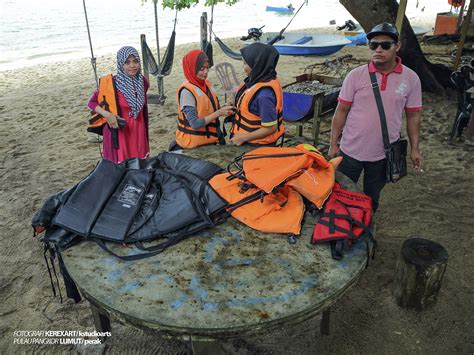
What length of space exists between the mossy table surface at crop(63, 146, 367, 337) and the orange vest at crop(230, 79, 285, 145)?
44.3 inches

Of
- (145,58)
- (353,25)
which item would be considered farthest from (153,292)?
(353,25)

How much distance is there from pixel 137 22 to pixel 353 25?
65.1 feet

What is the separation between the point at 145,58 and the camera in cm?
759

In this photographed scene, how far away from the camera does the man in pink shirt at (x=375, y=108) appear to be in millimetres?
2613

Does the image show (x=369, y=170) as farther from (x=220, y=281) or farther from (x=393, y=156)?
(x=220, y=281)

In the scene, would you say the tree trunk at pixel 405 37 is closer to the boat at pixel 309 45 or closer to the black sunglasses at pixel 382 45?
the boat at pixel 309 45

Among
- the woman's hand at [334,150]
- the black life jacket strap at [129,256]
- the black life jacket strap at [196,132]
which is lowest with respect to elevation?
the black life jacket strap at [129,256]

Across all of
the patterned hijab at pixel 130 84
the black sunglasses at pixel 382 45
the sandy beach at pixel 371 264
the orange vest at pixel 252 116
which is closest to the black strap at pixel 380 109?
the black sunglasses at pixel 382 45

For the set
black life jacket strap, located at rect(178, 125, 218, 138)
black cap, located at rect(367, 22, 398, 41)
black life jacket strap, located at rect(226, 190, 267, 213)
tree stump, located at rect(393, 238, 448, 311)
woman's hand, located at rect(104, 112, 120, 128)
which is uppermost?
black cap, located at rect(367, 22, 398, 41)

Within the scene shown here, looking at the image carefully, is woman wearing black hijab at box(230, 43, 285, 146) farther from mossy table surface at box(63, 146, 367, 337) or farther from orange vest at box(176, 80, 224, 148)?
mossy table surface at box(63, 146, 367, 337)

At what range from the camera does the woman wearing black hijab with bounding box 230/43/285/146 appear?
2801mm

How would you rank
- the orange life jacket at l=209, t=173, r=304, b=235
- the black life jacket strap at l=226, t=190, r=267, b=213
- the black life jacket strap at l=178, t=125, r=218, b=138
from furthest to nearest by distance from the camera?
1. the black life jacket strap at l=178, t=125, r=218, b=138
2. the black life jacket strap at l=226, t=190, r=267, b=213
3. the orange life jacket at l=209, t=173, r=304, b=235

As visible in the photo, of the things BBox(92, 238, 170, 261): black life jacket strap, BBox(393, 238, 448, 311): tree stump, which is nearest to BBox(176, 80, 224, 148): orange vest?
BBox(92, 238, 170, 261): black life jacket strap

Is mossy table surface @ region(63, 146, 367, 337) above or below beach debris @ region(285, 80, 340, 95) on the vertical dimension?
below
